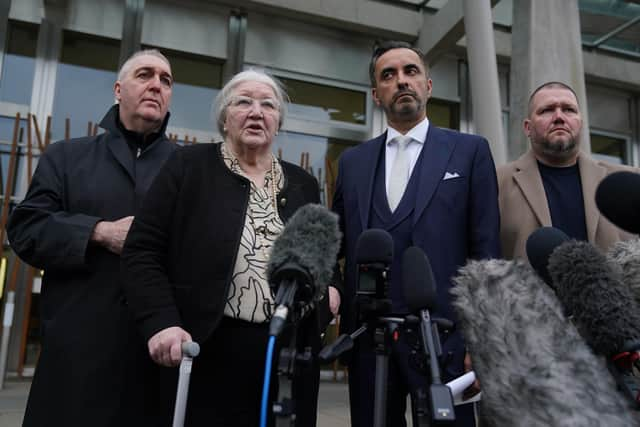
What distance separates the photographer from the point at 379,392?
1.23 meters

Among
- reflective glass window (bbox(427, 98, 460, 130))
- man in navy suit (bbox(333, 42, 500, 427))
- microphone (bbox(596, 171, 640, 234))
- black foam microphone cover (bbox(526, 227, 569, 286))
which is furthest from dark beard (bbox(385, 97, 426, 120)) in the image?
reflective glass window (bbox(427, 98, 460, 130))

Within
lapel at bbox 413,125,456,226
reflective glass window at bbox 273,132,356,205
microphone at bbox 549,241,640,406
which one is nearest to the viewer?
microphone at bbox 549,241,640,406

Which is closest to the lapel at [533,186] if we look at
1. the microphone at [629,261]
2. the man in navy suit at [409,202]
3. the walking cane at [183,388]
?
the man in navy suit at [409,202]

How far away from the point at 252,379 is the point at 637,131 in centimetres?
1005

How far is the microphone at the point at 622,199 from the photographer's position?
105 cm

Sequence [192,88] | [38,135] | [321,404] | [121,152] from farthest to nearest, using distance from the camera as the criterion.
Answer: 1. [192,88]
2. [38,135]
3. [321,404]
4. [121,152]

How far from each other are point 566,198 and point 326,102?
5.81 metres

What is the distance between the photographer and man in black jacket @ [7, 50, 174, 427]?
1.93 metres

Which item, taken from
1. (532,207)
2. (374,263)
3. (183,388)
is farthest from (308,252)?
(532,207)

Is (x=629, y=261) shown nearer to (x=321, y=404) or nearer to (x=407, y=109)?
(x=407, y=109)

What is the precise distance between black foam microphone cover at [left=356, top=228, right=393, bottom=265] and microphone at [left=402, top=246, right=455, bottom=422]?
51 mm

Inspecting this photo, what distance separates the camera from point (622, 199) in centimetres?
106

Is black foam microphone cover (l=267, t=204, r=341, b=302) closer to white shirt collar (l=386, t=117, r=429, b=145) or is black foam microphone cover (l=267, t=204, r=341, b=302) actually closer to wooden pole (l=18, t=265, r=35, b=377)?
white shirt collar (l=386, t=117, r=429, b=145)

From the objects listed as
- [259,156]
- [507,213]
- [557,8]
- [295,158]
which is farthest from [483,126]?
[259,156]
